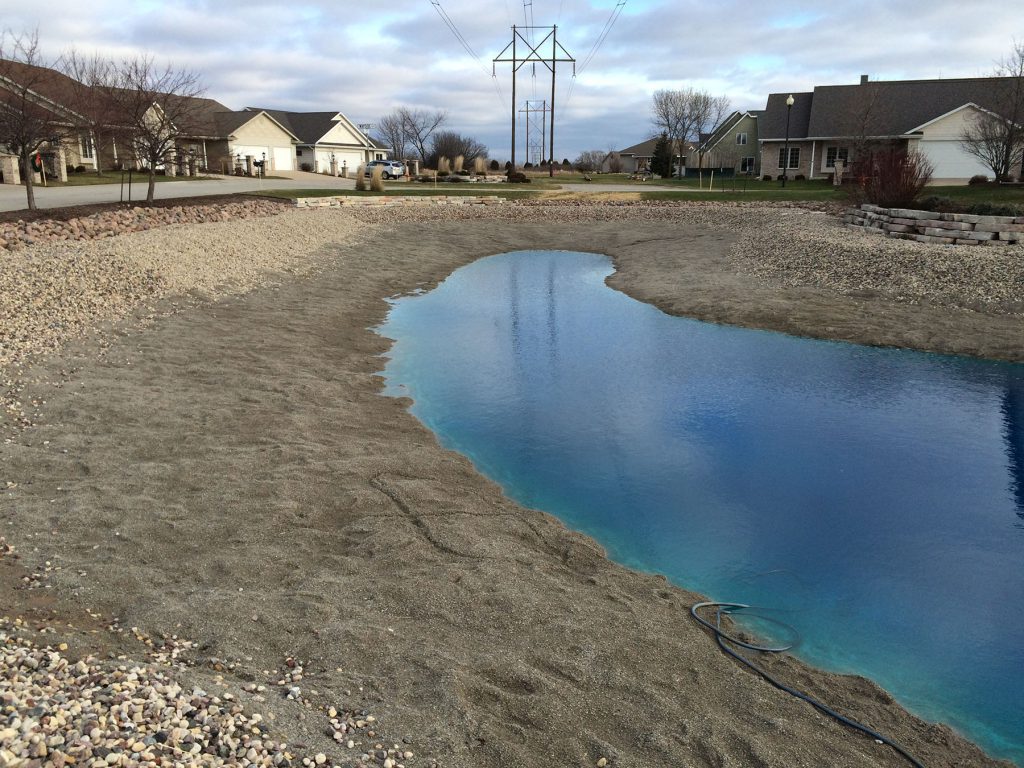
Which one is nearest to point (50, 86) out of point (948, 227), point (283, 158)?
point (283, 158)

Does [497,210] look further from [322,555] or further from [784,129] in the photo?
[322,555]

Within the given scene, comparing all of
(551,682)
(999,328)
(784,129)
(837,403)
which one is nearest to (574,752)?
(551,682)

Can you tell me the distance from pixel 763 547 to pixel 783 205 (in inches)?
1154

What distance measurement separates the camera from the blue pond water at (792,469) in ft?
20.5

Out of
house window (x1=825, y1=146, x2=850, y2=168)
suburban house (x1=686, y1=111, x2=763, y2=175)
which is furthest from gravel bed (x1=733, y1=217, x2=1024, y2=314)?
suburban house (x1=686, y1=111, x2=763, y2=175)

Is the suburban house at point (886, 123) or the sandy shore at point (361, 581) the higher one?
the suburban house at point (886, 123)

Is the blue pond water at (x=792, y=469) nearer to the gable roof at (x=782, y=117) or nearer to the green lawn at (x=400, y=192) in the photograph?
the green lawn at (x=400, y=192)

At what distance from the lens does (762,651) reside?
583 centimetres

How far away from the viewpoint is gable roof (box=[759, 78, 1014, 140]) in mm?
46594

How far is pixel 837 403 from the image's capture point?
38.5ft

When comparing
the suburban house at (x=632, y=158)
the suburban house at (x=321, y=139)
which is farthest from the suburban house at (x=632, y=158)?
the suburban house at (x=321, y=139)

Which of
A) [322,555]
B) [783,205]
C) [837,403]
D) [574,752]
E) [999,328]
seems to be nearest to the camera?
[574,752]

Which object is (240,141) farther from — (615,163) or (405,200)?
(615,163)

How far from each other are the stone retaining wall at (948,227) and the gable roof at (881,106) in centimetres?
2718
